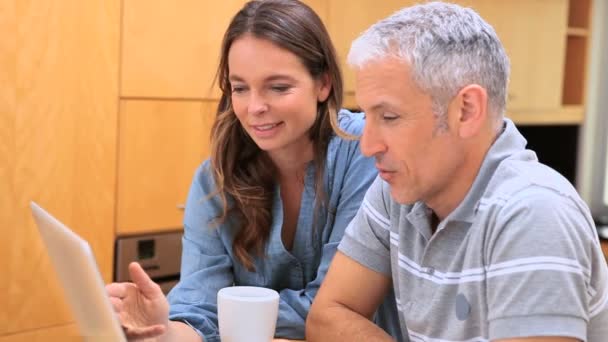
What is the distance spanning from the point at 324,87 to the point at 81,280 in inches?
33.4

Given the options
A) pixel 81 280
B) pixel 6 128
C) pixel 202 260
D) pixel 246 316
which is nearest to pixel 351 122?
pixel 202 260

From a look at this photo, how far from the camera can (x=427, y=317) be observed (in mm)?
1296

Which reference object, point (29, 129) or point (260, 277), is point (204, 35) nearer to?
point (29, 129)

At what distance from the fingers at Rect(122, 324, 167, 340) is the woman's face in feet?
1.73

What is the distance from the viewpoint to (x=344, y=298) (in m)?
1.46

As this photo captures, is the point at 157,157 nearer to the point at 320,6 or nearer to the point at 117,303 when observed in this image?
the point at 320,6

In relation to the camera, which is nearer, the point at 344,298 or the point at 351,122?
the point at 344,298

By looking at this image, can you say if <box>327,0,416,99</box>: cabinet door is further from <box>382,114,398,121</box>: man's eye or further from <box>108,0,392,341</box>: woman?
<box>382,114,398,121</box>: man's eye

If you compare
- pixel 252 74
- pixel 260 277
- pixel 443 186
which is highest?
pixel 252 74

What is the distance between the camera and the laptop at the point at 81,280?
37.9 inches

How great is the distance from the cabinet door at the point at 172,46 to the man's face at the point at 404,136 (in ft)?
4.49

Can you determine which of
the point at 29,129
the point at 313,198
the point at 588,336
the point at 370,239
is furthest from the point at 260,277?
the point at 29,129

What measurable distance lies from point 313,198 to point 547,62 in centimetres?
227

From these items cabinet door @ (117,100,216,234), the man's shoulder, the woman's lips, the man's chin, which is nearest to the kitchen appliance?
cabinet door @ (117,100,216,234)
